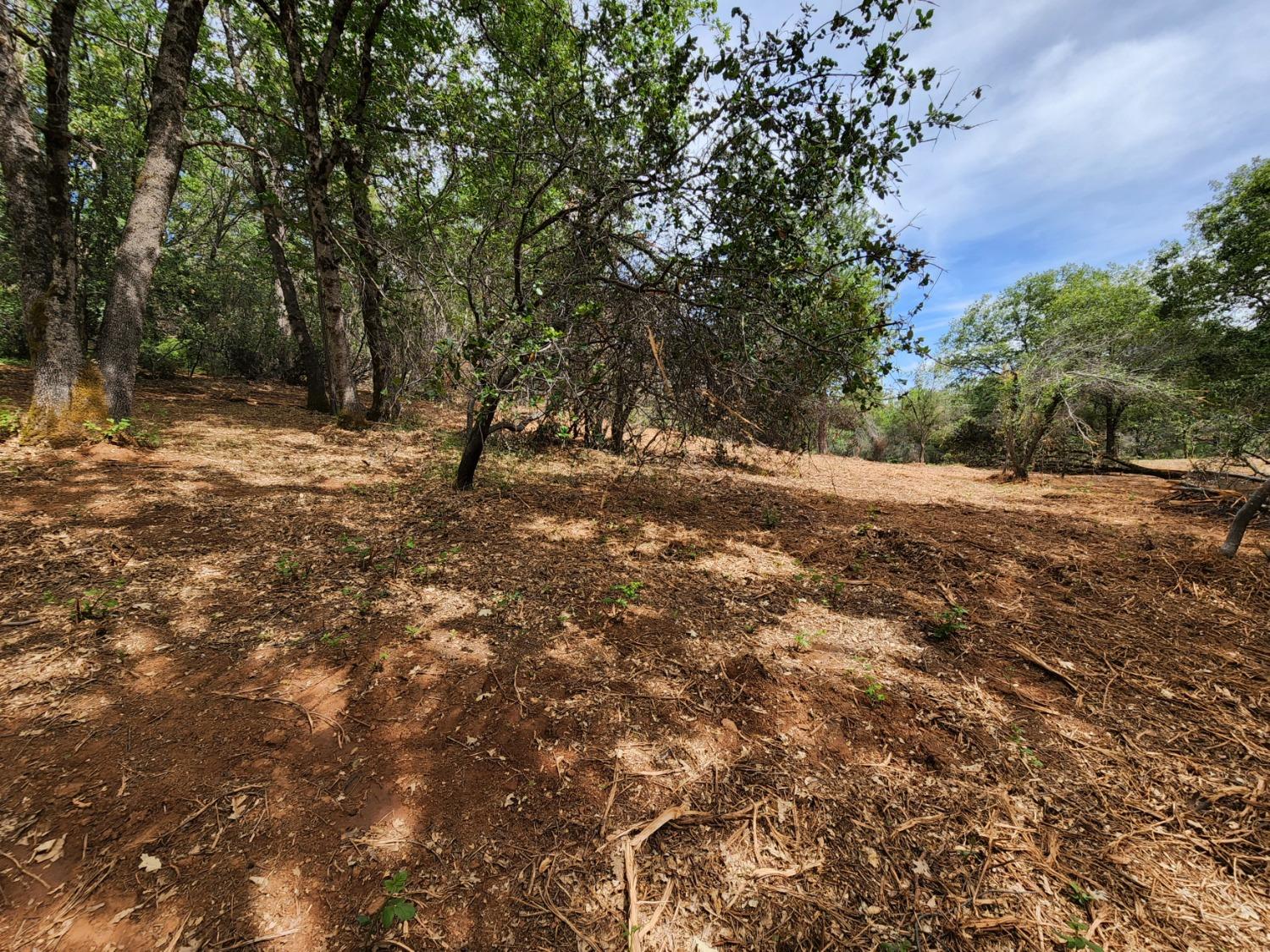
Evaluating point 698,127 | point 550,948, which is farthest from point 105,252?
point 550,948

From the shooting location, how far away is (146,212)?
19.1 ft

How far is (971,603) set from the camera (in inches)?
149

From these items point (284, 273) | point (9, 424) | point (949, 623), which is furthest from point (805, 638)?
point (284, 273)

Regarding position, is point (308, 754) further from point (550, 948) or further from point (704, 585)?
point (704, 585)

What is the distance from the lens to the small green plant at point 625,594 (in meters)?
3.60

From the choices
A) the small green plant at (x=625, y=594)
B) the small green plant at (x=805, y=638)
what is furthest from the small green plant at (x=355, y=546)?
the small green plant at (x=805, y=638)

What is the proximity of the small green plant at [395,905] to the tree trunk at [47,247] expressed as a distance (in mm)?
7188

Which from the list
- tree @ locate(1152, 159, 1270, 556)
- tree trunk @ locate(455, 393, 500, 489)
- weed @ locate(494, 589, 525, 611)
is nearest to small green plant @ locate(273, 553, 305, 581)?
weed @ locate(494, 589, 525, 611)

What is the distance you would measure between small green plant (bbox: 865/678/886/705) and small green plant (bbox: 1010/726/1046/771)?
0.61 meters

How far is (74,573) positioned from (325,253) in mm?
6452

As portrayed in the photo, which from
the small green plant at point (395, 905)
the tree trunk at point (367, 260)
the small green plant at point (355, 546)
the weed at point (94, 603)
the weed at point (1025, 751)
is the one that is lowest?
the small green plant at point (395, 905)

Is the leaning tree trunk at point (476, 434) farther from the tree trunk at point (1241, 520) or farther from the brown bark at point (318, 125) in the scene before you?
the tree trunk at point (1241, 520)

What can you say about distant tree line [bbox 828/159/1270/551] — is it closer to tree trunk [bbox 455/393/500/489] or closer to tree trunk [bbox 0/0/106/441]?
tree trunk [bbox 455/393/500/489]

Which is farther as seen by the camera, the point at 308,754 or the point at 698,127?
the point at 698,127
